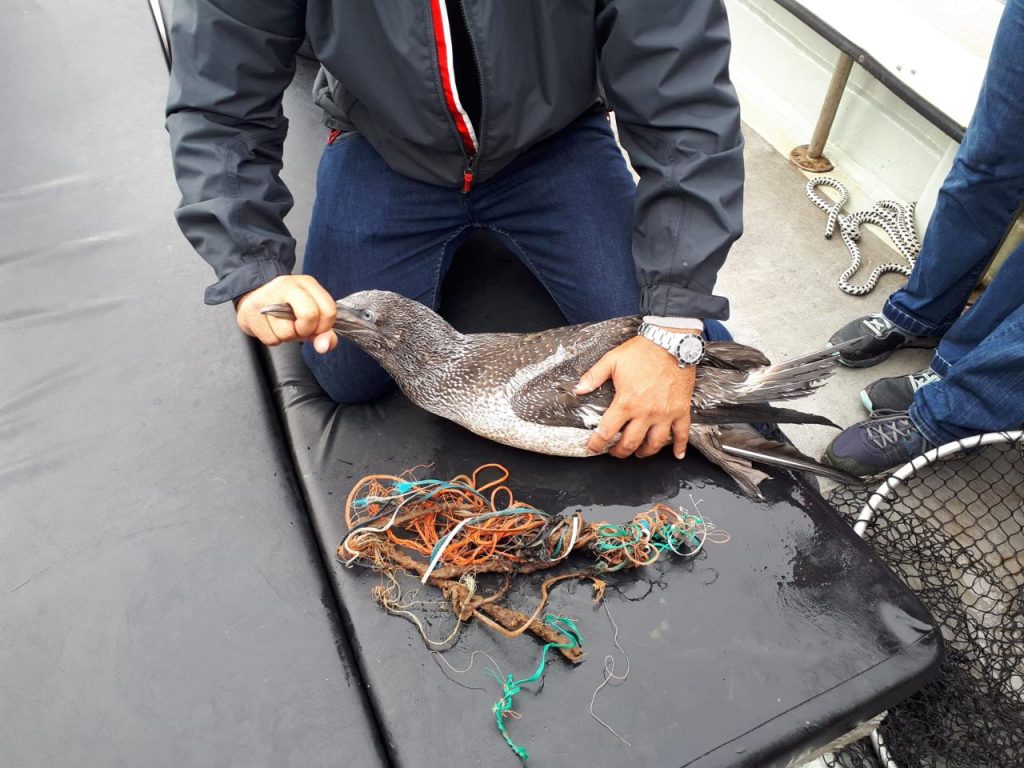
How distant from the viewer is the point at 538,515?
75.7 inches

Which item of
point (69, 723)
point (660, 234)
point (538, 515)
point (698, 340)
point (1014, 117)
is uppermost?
point (1014, 117)

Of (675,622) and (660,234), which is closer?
(675,622)

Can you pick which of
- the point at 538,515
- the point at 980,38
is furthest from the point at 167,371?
the point at 980,38

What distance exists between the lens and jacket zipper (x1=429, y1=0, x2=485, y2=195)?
75.2 inches

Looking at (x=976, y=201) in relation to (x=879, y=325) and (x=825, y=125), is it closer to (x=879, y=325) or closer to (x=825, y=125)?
→ (x=879, y=325)

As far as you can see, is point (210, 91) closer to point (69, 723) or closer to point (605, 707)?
point (69, 723)

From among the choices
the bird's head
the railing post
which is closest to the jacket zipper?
the bird's head

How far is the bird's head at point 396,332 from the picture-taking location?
213 cm

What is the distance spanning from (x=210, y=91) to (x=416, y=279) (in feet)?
2.68

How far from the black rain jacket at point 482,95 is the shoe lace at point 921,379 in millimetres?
1281

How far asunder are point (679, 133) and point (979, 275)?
1614 millimetres

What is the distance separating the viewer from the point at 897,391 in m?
2.91

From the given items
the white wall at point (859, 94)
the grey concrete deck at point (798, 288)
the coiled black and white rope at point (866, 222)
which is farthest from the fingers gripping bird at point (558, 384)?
the white wall at point (859, 94)

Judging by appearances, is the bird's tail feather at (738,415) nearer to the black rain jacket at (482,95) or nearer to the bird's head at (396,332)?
the black rain jacket at (482,95)
